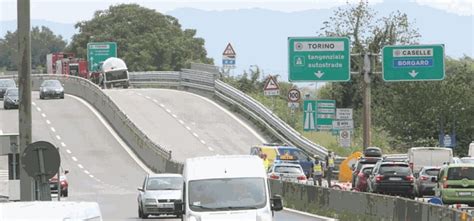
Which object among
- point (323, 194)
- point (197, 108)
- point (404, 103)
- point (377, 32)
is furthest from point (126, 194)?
point (377, 32)

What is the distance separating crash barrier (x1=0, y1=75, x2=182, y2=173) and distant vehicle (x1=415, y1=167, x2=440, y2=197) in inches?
530

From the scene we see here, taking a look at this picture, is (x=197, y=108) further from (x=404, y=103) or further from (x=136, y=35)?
(x=136, y=35)

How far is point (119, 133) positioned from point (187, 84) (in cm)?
1822

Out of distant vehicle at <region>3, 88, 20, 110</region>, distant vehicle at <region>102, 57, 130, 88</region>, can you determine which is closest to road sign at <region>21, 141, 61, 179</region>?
distant vehicle at <region>3, 88, 20, 110</region>

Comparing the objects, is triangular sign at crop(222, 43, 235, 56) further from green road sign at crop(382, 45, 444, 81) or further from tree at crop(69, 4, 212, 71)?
tree at crop(69, 4, 212, 71)

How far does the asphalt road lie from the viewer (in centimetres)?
4797

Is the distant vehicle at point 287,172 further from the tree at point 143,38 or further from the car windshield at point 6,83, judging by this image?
the tree at point 143,38

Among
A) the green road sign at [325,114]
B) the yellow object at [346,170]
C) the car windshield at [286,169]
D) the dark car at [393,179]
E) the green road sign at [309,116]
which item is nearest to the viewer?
the dark car at [393,179]

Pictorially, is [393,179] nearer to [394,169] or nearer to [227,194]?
[394,169]

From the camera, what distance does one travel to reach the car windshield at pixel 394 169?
132 feet

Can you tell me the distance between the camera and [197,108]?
73.7m

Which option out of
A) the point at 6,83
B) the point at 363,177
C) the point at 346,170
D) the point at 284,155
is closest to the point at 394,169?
the point at 363,177

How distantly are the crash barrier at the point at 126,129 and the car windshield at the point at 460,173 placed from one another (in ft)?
60.9

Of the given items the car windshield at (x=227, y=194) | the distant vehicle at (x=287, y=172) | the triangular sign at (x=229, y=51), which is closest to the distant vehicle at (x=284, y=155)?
the distant vehicle at (x=287, y=172)
